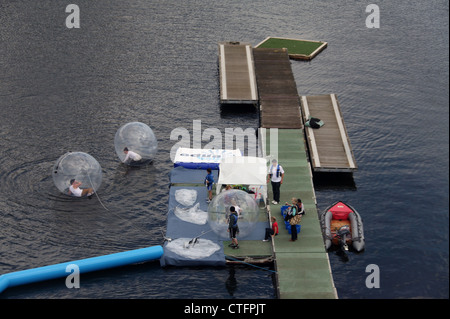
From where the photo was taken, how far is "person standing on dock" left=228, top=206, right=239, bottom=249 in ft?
106

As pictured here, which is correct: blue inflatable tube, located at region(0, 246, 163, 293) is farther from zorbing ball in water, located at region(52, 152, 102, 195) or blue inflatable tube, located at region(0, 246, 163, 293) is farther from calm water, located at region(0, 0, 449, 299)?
zorbing ball in water, located at region(52, 152, 102, 195)

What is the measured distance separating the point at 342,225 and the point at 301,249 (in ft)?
12.2

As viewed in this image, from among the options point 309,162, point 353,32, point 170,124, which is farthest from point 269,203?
point 353,32

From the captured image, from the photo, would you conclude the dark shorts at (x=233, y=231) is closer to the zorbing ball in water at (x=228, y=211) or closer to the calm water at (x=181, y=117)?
the zorbing ball in water at (x=228, y=211)

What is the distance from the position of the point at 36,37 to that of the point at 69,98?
1220 cm

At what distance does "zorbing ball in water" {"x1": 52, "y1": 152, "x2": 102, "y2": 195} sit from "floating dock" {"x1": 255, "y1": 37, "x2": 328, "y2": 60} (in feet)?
90.3

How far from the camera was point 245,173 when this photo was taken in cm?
3600

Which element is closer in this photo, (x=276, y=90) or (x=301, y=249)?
(x=301, y=249)

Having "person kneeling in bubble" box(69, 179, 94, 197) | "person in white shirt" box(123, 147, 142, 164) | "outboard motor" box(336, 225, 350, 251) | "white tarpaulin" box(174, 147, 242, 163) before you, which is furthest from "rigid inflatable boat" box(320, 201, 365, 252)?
"person kneeling in bubble" box(69, 179, 94, 197)

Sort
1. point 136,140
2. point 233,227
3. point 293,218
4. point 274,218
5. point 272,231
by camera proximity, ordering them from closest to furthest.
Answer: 1. point 233,227
2. point 293,218
3. point 272,231
4. point 274,218
5. point 136,140

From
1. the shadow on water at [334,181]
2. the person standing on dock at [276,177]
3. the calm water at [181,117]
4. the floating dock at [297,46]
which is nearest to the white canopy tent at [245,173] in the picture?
the person standing on dock at [276,177]

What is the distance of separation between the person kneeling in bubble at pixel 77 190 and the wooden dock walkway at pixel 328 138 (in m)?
15.1

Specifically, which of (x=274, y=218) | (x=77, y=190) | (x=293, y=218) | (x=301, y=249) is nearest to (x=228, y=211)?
(x=274, y=218)

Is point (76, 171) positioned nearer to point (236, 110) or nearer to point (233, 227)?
point (233, 227)
